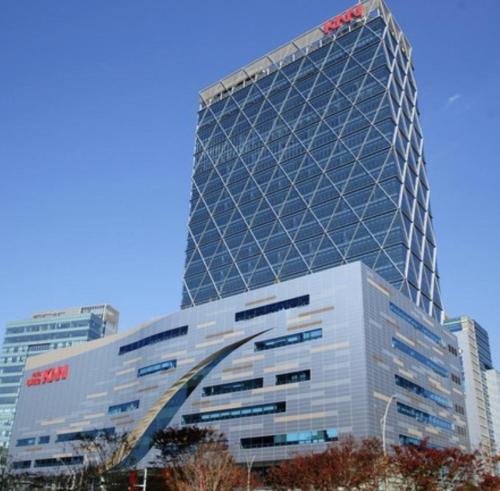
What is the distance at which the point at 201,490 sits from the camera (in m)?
61.0

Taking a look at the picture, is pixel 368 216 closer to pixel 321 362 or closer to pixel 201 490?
pixel 321 362

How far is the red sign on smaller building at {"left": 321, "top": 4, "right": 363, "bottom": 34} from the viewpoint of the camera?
18012cm

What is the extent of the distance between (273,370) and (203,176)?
106 m

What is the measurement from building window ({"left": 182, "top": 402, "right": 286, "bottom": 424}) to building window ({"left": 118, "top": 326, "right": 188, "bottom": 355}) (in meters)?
17.7

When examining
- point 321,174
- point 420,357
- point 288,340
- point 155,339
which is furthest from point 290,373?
point 321,174

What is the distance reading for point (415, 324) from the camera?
11506cm

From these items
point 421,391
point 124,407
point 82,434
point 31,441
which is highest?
point 421,391

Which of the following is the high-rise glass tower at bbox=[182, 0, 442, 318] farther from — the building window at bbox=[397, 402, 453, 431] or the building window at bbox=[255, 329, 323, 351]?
the building window at bbox=[255, 329, 323, 351]

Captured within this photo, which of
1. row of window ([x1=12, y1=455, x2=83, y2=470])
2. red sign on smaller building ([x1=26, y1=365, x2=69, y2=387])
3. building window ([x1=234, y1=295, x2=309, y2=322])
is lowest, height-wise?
row of window ([x1=12, y1=455, x2=83, y2=470])

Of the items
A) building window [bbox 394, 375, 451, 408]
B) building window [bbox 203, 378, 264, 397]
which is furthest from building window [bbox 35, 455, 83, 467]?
building window [bbox 394, 375, 451, 408]

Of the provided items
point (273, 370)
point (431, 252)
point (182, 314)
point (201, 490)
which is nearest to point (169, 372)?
point (182, 314)

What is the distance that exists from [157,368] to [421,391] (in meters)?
52.4

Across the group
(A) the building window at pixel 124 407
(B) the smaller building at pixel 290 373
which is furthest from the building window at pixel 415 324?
(A) the building window at pixel 124 407

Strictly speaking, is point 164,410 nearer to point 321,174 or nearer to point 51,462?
point 51,462
